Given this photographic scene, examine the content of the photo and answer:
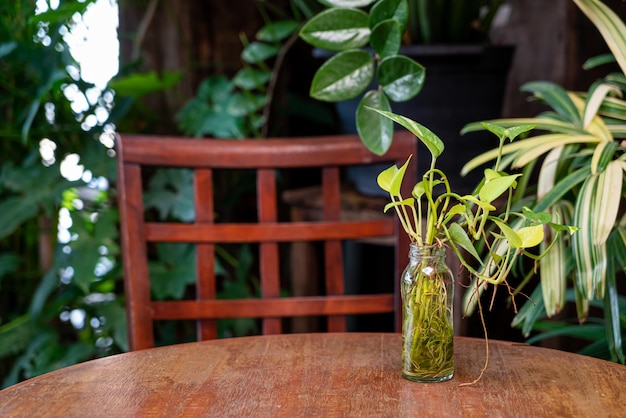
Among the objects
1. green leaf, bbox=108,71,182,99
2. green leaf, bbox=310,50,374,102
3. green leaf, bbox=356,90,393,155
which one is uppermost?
green leaf, bbox=108,71,182,99

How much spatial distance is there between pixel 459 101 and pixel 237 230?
2.33 ft

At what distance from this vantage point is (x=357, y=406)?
2.48 feet

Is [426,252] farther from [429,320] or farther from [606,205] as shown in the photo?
[606,205]

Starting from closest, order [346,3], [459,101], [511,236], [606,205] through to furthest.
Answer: [511,236] < [606,205] < [346,3] < [459,101]

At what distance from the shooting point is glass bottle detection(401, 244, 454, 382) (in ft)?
2.69

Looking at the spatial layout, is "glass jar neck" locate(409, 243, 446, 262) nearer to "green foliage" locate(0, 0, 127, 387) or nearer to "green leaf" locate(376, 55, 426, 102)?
"green leaf" locate(376, 55, 426, 102)

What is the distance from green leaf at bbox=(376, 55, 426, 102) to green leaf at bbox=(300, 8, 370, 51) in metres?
0.09

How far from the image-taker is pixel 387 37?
118cm

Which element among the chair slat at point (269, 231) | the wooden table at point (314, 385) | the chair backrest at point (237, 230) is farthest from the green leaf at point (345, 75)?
the wooden table at point (314, 385)

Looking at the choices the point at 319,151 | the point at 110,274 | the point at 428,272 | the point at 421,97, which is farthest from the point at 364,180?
the point at 428,272

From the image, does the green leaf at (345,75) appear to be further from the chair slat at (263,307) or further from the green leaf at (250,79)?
the green leaf at (250,79)

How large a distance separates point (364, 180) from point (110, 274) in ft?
2.30

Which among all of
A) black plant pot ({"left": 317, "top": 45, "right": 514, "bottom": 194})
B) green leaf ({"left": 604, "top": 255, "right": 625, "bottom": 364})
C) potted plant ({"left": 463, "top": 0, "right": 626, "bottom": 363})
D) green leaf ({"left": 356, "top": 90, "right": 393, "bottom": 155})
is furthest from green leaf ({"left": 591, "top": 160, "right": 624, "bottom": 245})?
black plant pot ({"left": 317, "top": 45, "right": 514, "bottom": 194})

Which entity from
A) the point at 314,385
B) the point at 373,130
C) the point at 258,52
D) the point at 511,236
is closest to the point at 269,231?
the point at 373,130
